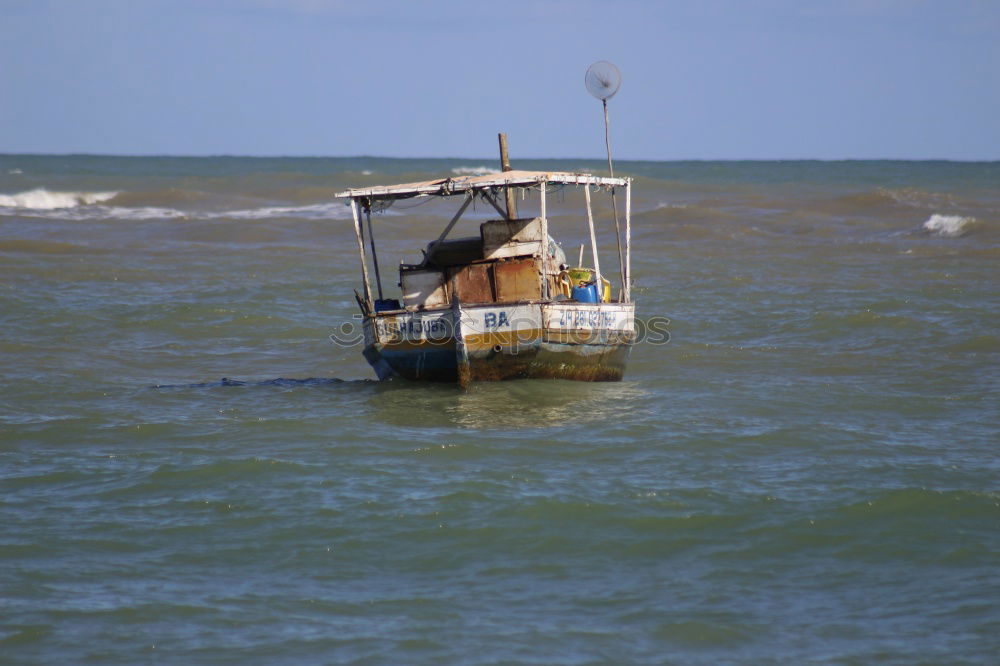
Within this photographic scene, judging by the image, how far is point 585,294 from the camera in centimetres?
1401

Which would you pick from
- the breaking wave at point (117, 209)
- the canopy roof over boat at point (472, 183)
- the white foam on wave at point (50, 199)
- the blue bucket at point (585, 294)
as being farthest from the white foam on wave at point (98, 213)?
the blue bucket at point (585, 294)

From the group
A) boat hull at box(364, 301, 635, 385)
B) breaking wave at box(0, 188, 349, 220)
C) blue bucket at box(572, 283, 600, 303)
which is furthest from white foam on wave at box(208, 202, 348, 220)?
blue bucket at box(572, 283, 600, 303)

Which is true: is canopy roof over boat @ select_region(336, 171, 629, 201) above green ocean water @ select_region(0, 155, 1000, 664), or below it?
above

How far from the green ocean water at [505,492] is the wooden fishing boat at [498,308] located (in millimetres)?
378

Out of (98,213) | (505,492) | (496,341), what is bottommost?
(505,492)

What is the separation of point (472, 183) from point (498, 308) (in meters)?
1.37

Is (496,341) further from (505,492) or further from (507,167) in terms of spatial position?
(505,492)

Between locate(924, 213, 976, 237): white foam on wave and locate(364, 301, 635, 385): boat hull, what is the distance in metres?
21.1

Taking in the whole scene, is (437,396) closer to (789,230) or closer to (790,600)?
(790,600)

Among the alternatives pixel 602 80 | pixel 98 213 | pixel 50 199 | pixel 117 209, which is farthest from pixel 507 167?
pixel 50 199

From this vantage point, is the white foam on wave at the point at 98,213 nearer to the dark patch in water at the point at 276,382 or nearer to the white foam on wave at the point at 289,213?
the white foam on wave at the point at 289,213

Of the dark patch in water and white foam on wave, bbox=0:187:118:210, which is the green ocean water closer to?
the dark patch in water

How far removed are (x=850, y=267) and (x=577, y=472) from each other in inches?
672

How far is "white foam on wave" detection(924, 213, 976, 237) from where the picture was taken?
32.5 metres
